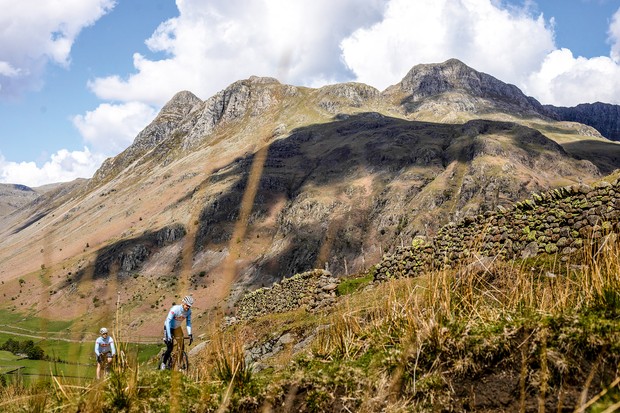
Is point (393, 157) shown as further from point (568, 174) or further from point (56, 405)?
point (56, 405)

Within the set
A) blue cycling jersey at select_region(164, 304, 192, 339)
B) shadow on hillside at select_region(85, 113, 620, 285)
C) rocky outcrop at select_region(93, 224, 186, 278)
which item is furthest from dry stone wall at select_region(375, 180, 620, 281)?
rocky outcrop at select_region(93, 224, 186, 278)

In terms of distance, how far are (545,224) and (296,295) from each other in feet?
47.1

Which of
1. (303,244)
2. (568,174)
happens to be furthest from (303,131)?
(568,174)

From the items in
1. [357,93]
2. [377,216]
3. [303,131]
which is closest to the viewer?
[377,216]

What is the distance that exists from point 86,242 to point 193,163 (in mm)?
46233

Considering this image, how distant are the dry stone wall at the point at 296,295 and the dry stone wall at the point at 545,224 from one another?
519 centimetres

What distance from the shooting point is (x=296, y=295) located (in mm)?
24359

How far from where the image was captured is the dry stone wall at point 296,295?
20.8m

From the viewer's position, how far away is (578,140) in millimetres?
149500

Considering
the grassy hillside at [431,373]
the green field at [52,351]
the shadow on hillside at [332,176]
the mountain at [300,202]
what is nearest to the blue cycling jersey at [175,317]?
the green field at [52,351]

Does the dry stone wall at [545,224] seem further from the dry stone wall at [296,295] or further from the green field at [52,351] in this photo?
the green field at [52,351]

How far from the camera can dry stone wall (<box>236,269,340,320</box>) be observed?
2075cm

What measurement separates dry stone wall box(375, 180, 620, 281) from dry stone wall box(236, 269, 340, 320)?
204 inches

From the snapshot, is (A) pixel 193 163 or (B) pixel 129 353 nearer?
(B) pixel 129 353
